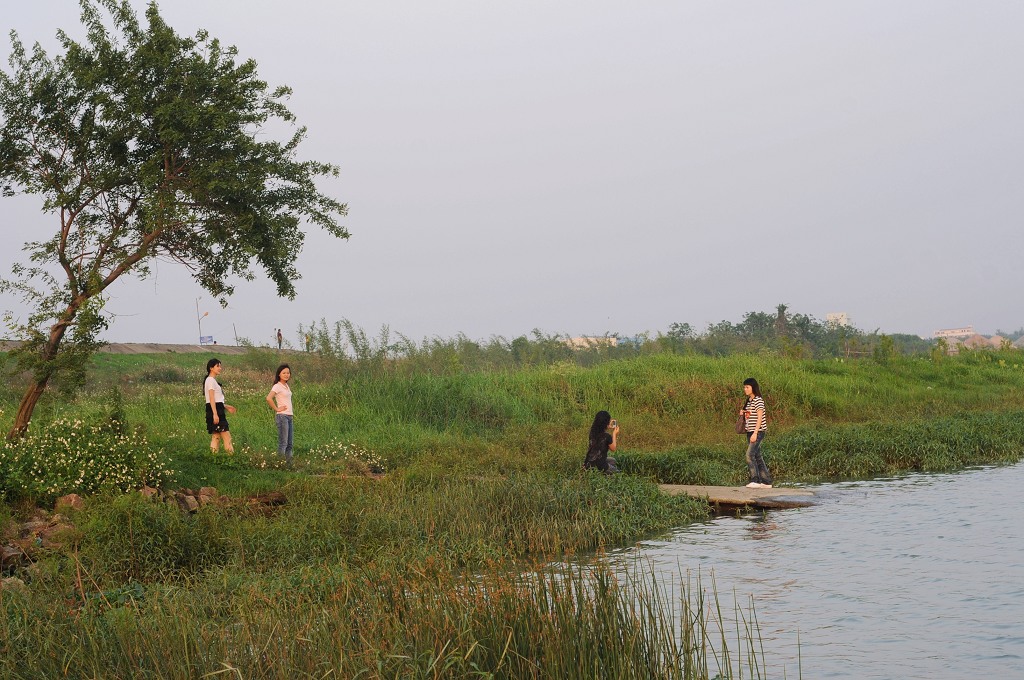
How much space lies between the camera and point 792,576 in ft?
37.3

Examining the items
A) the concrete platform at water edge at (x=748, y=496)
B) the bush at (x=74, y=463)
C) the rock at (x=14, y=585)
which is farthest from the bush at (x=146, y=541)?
the concrete platform at water edge at (x=748, y=496)

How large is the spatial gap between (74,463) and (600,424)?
821cm

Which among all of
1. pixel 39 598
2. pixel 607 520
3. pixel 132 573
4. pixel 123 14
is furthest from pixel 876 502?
pixel 123 14

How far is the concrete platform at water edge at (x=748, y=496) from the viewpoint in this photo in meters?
16.1

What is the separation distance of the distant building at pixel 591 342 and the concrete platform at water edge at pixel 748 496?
22.6m

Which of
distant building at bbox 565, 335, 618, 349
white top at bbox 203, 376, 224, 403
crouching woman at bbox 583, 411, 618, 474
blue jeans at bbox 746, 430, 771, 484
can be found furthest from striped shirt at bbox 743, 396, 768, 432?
distant building at bbox 565, 335, 618, 349

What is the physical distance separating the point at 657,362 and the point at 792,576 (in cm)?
1890

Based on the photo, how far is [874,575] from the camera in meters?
11.4

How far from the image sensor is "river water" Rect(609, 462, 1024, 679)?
8459 mm

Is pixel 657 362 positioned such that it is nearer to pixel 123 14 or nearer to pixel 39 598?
pixel 123 14

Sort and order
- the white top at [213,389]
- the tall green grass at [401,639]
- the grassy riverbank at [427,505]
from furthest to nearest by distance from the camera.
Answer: the white top at [213,389], the grassy riverbank at [427,505], the tall green grass at [401,639]

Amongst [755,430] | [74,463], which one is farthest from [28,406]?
[755,430]

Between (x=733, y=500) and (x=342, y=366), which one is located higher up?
(x=342, y=366)

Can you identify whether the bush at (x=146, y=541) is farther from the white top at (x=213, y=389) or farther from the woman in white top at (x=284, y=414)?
the woman in white top at (x=284, y=414)
